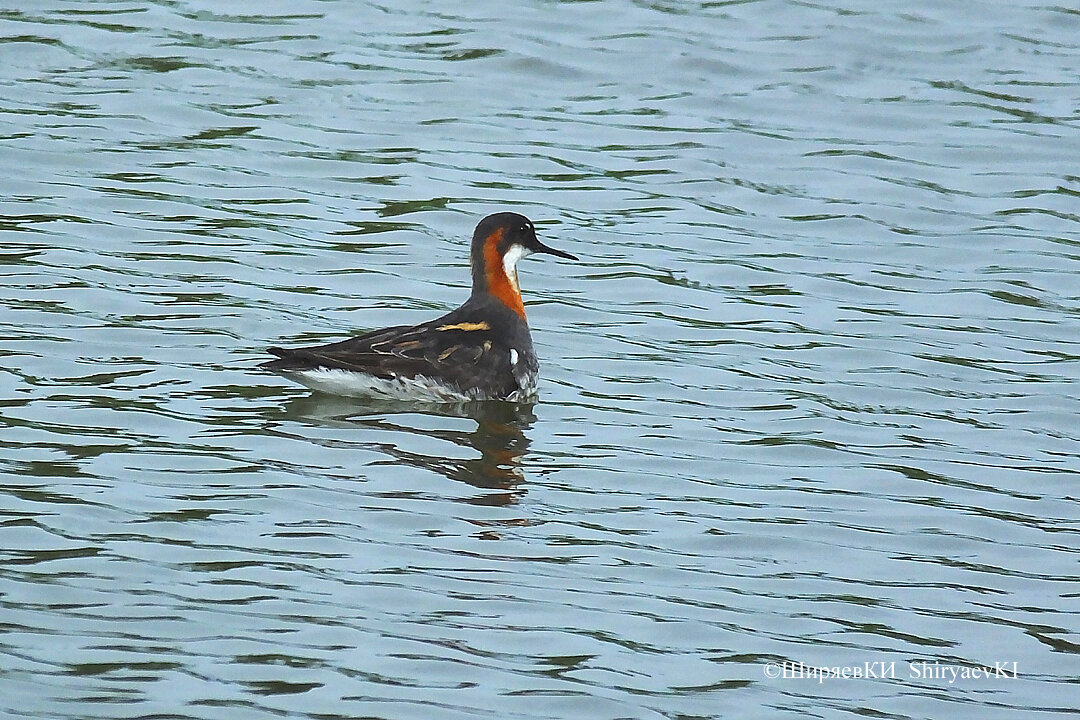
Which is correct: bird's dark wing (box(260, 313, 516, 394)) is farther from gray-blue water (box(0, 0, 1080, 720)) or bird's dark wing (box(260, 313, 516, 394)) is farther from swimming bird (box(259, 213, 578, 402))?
gray-blue water (box(0, 0, 1080, 720))

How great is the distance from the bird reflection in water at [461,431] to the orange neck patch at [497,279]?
3.07ft

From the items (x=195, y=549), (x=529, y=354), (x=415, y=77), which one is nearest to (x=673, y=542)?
(x=195, y=549)

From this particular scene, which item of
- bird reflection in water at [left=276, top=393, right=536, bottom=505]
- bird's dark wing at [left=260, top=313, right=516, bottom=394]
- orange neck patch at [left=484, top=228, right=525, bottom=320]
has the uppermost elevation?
orange neck patch at [left=484, top=228, right=525, bottom=320]

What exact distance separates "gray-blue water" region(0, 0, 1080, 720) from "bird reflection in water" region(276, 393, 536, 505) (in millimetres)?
44

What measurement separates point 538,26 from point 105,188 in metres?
6.78

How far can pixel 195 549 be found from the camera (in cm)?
895

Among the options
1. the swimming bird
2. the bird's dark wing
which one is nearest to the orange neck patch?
the swimming bird

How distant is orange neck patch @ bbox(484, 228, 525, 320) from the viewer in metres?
13.2

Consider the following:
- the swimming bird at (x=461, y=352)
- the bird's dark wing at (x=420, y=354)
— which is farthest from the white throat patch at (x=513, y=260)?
the bird's dark wing at (x=420, y=354)

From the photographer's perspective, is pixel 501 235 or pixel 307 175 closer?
pixel 501 235

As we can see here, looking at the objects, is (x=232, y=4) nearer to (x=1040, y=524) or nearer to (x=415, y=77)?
(x=415, y=77)

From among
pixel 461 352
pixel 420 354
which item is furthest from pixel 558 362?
pixel 420 354

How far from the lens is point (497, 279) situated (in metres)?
13.2

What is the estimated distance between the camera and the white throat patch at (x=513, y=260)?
1328 cm
